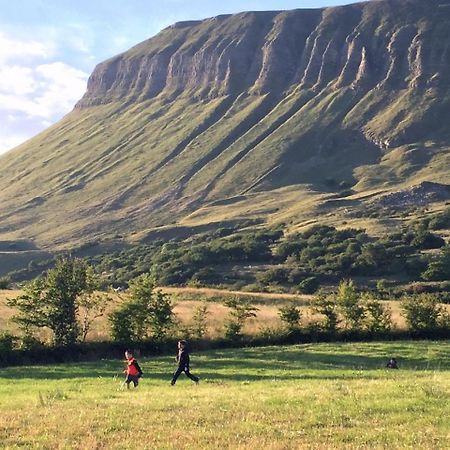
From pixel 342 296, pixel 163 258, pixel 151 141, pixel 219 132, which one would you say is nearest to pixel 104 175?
pixel 151 141

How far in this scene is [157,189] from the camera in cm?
16562

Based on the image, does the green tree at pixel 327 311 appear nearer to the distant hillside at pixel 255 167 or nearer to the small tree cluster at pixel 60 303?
the small tree cluster at pixel 60 303

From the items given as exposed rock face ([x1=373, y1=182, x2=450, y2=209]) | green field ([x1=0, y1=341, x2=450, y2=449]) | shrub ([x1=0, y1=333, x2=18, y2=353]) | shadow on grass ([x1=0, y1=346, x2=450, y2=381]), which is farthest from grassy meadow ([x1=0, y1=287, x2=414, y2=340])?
exposed rock face ([x1=373, y1=182, x2=450, y2=209])

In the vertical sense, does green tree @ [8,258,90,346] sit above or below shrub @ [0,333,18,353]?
above

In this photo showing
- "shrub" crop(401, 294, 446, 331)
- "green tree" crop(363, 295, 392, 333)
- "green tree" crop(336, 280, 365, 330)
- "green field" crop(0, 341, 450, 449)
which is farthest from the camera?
"shrub" crop(401, 294, 446, 331)

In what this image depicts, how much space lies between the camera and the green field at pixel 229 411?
11680mm

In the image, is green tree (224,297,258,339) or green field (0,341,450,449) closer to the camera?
green field (0,341,450,449)

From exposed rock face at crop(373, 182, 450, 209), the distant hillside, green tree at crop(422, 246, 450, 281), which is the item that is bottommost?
green tree at crop(422, 246, 450, 281)

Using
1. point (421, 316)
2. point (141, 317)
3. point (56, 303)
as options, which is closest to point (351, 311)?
point (421, 316)

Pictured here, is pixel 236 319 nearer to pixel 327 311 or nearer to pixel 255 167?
pixel 327 311

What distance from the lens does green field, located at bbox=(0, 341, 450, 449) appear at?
11.7m

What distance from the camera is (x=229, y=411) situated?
47.9 ft

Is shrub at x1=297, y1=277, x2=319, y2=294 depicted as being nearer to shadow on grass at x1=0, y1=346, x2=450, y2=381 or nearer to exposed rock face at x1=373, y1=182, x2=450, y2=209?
shadow on grass at x1=0, y1=346, x2=450, y2=381

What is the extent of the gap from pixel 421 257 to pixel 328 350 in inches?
1854
